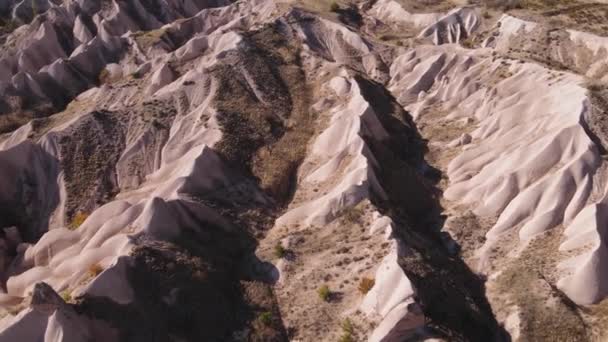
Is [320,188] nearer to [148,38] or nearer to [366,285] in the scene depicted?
[366,285]

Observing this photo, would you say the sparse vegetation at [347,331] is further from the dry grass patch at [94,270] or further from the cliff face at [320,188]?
the dry grass patch at [94,270]

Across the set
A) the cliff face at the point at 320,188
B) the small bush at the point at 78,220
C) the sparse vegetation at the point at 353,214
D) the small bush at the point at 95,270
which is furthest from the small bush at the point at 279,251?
the small bush at the point at 78,220

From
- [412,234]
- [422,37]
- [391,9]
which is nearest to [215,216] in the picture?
[412,234]

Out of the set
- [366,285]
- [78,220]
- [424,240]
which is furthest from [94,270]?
[424,240]

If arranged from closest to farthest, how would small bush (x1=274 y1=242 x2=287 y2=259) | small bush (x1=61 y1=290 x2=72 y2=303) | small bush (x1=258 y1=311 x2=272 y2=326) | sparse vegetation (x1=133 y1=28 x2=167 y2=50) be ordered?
small bush (x1=61 y1=290 x2=72 y2=303), small bush (x1=258 y1=311 x2=272 y2=326), small bush (x1=274 y1=242 x2=287 y2=259), sparse vegetation (x1=133 y1=28 x2=167 y2=50)

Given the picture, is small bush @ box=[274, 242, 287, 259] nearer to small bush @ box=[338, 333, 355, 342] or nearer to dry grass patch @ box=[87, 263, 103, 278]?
small bush @ box=[338, 333, 355, 342]

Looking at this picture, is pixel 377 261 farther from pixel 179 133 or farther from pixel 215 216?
pixel 179 133

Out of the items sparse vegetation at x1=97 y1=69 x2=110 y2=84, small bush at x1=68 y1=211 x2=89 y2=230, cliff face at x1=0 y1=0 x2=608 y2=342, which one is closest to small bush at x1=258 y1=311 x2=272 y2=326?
cliff face at x1=0 y1=0 x2=608 y2=342
